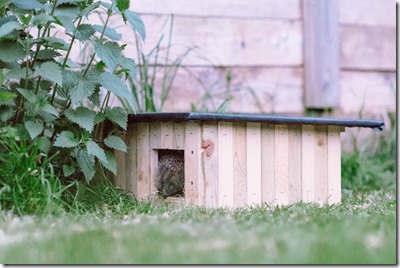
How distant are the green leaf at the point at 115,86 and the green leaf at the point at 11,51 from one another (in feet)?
1.04

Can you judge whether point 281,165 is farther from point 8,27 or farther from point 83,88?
point 8,27

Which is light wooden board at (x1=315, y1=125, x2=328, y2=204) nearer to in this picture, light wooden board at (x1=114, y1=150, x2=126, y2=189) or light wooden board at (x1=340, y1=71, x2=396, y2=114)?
light wooden board at (x1=114, y1=150, x2=126, y2=189)

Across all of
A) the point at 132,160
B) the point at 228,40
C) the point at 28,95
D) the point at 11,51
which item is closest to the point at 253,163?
the point at 132,160

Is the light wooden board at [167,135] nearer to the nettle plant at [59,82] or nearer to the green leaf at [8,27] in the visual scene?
the nettle plant at [59,82]

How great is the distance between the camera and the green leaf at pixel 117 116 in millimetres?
3213

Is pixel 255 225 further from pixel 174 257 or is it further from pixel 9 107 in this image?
pixel 9 107

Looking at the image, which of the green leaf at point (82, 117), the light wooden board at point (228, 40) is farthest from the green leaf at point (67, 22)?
the light wooden board at point (228, 40)

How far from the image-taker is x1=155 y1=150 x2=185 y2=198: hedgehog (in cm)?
345

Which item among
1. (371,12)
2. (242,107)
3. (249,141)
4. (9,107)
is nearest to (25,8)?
(9,107)

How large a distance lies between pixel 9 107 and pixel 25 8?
381mm

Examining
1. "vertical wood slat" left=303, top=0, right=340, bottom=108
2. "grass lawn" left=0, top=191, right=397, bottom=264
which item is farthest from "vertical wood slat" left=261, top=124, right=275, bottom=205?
"vertical wood slat" left=303, top=0, right=340, bottom=108

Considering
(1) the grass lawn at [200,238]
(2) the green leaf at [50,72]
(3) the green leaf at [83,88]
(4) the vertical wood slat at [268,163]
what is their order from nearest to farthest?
(1) the grass lawn at [200,238]
(2) the green leaf at [50,72]
(3) the green leaf at [83,88]
(4) the vertical wood slat at [268,163]

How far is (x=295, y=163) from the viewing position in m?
3.56

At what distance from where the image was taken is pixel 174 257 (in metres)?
1.96
